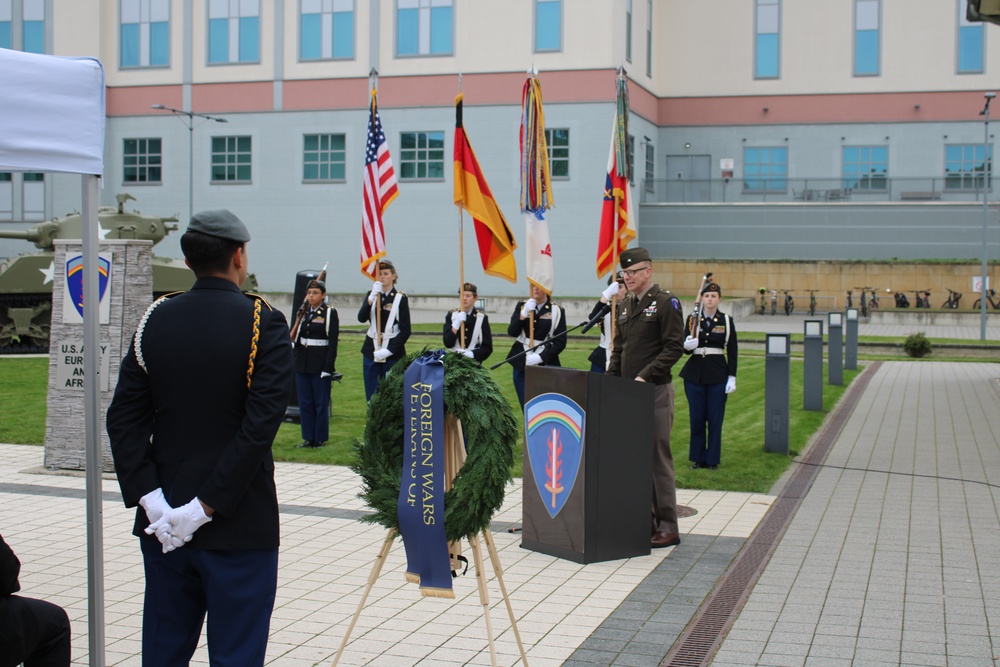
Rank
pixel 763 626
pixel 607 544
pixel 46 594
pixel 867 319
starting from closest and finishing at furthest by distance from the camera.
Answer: pixel 763 626 → pixel 46 594 → pixel 607 544 → pixel 867 319

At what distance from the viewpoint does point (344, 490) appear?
1021cm

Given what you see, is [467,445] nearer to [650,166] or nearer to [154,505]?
[154,505]

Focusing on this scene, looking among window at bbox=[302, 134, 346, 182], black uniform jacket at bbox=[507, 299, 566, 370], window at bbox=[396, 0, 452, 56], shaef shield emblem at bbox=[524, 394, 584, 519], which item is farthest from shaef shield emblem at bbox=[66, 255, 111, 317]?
window at bbox=[302, 134, 346, 182]

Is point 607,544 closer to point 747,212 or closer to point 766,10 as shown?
point 747,212

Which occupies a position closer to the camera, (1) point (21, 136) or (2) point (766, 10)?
(1) point (21, 136)

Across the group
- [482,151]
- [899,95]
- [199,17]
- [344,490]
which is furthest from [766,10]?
[344,490]

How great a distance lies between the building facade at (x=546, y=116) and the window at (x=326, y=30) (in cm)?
8

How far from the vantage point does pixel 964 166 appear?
157 ft

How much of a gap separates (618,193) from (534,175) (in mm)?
968

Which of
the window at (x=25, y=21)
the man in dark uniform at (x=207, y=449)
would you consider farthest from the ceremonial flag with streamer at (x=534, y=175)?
the window at (x=25, y=21)

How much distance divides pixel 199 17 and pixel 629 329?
42.6 metres

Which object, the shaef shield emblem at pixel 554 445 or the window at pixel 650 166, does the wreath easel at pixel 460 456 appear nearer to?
the shaef shield emblem at pixel 554 445

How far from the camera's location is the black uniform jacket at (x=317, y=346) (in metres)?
12.4

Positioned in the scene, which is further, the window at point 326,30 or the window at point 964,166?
the window at point 964,166
